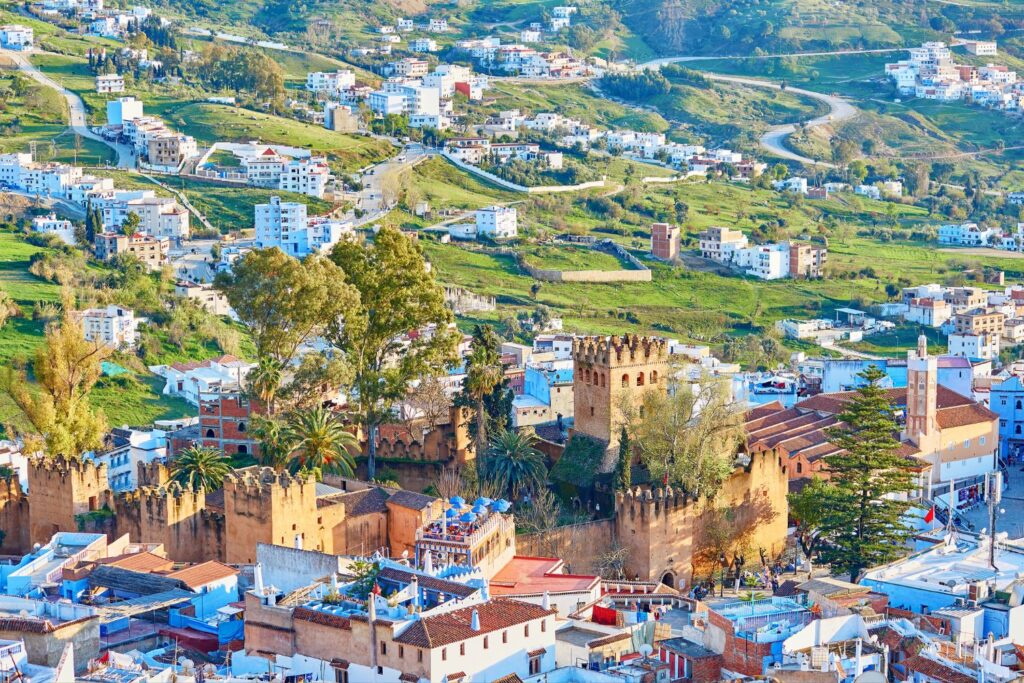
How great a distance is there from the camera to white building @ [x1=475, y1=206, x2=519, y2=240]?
101750mm

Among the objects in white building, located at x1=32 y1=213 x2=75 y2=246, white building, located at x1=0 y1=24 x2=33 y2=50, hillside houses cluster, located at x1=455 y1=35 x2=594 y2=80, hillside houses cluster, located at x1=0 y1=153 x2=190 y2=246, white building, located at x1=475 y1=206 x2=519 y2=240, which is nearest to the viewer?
white building, located at x1=32 y1=213 x2=75 y2=246

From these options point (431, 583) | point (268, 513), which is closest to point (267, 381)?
point (268, 513)

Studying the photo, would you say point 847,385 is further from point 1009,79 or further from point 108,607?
point 1009,79

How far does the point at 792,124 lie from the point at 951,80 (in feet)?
54.9

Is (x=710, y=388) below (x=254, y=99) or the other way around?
below

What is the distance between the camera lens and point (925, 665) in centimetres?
3116

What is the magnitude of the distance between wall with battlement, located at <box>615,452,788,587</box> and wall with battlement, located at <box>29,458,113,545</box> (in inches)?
456

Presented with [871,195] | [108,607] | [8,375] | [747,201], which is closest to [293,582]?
[108,607]

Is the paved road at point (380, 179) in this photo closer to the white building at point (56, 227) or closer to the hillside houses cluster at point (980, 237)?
the white building at point (56, 227)

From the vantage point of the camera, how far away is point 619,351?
44.3m

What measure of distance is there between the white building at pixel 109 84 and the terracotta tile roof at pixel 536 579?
89.4m

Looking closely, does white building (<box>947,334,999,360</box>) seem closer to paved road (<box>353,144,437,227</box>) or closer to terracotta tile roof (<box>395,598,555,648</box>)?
paved road (<box>353,144,437,227</box>)

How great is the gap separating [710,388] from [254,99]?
287ft

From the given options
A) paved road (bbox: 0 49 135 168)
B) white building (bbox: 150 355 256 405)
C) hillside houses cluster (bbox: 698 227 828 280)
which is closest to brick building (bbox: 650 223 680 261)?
hillside houses cluster (bbox: 698 227 828 280)
